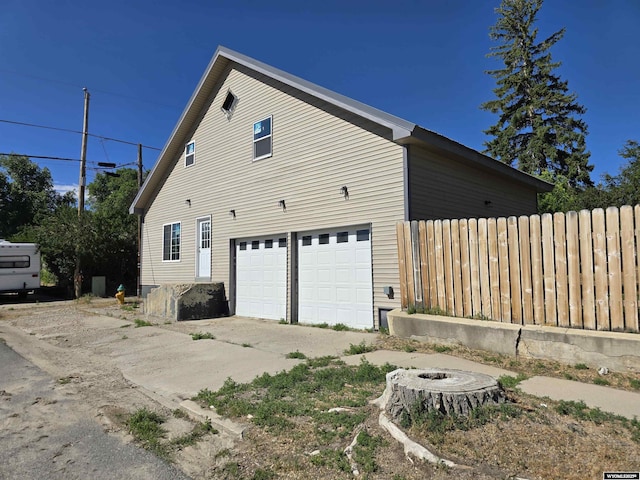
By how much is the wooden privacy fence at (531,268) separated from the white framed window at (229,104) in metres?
8.01

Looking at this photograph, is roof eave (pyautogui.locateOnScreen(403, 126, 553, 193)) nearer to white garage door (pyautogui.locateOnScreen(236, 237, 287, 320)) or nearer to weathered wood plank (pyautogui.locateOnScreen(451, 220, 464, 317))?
weathered wood plank (pyautogui.locateOnScreen(451, 220, 464, 317))

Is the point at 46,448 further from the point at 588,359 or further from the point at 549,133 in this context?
the point at 549,133

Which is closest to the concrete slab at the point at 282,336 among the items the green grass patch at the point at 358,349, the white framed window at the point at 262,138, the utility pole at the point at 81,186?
the green grass patch at the point at 358,349

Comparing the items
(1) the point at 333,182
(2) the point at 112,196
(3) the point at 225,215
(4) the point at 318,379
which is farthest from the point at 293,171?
(2) the point at 112,196

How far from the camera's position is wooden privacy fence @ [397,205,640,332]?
554 centimetres

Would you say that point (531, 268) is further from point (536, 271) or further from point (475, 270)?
point (475, 270)

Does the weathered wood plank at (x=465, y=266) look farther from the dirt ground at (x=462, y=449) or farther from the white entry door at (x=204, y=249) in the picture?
the white entry door at (x=204, y=249)

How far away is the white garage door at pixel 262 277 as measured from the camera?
11539 mm

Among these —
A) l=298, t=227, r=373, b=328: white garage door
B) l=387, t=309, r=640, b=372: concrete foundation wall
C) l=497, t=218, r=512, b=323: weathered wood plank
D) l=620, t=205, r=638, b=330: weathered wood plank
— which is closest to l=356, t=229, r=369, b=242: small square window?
l=298, t=227, r=373, b=328: white garage door

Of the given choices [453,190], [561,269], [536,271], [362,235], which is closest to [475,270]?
[536,271]

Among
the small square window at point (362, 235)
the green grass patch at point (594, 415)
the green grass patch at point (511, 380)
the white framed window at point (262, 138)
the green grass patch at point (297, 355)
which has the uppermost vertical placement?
the white framed window at point (262, 138)

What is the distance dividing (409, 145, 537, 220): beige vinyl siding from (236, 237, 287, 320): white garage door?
4.09 m

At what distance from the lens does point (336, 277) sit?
33.0 ft

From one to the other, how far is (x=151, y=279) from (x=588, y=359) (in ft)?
52.0
